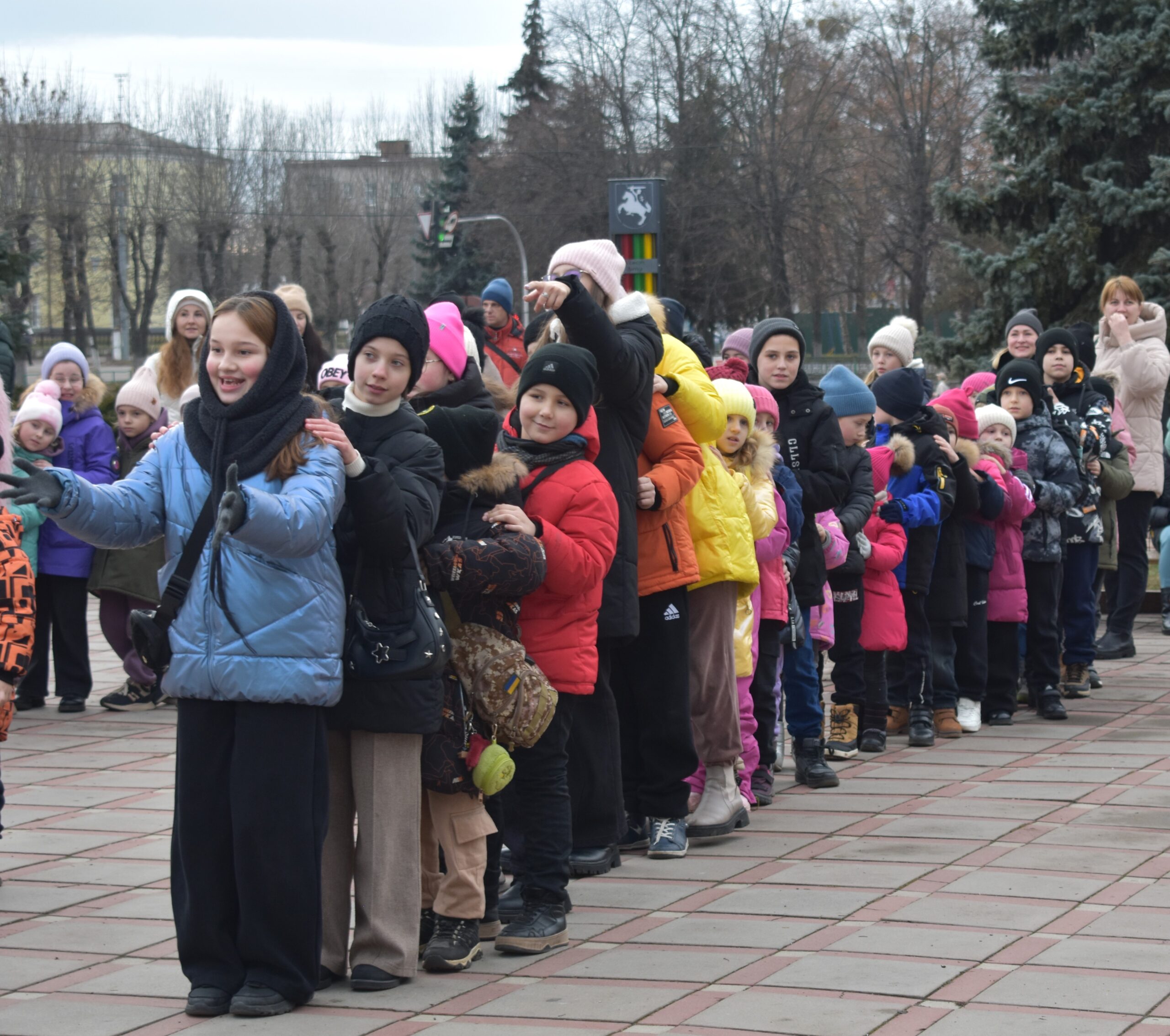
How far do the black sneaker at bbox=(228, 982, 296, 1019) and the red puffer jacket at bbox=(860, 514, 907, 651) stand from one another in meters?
4.22

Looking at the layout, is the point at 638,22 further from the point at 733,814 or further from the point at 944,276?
the point at 733,814

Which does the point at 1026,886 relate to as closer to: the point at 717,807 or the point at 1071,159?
the point at 717,807

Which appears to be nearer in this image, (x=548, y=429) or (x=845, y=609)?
(x=548, y=429)

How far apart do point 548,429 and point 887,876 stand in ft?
6.14

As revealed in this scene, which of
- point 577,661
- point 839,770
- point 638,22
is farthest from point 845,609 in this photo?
point 638,22

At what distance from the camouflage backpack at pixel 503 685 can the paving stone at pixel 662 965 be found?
622 mm

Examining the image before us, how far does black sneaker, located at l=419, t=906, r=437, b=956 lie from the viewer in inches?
187

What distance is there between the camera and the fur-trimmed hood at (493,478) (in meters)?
4.69

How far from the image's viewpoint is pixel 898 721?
27.8 feet

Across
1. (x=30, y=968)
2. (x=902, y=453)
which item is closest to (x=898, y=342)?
(x=902, y=453)

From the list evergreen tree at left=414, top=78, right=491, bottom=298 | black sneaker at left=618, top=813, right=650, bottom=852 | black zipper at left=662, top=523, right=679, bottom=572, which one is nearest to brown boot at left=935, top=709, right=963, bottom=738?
black sneaker at left=618, top=813, right=650, bottom=852

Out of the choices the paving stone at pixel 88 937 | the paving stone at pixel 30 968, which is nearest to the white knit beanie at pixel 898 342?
the paving stone at pixel 88 937

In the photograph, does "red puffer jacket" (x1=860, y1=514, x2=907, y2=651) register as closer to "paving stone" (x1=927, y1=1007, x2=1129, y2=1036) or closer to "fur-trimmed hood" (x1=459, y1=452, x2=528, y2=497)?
"fur-trimmed hood" (x1=459, y1=452, x2=528, y2=497)

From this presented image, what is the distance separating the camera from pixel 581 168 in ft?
162
